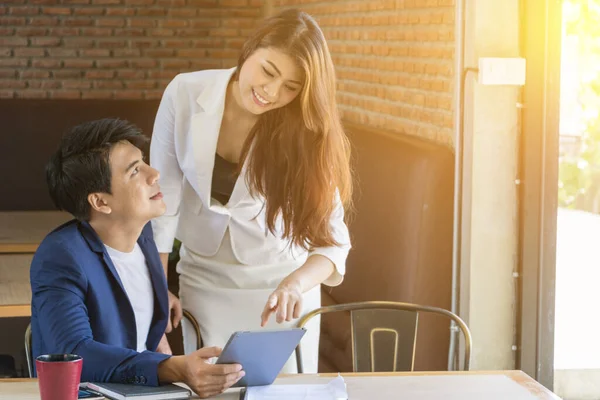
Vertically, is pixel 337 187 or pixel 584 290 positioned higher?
pixel 337 187

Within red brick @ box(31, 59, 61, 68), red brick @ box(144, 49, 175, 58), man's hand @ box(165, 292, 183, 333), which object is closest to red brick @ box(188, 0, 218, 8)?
red brick @ box(144, 49, 175, 58)

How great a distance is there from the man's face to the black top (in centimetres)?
37

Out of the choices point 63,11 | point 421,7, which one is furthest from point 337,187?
point 63,11

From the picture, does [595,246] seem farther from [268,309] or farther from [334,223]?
[268,309]

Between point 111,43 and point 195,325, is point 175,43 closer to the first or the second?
point 111,43

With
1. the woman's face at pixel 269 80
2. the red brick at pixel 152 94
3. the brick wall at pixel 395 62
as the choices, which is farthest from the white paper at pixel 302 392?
the red brick at pixel 152 94

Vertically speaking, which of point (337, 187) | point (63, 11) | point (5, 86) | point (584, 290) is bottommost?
point (584, 290)

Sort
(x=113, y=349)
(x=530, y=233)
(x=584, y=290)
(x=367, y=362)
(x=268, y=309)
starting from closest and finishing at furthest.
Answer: (x=113, y=349), (x=268, y=309), (x=367, y=362), (x=530, y=233), (x=584, y=290)

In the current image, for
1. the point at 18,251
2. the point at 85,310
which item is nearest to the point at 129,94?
the point at 18,251

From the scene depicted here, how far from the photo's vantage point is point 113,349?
1845 millimetres

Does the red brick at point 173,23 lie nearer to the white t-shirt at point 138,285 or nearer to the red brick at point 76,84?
the red brick at point 76,84

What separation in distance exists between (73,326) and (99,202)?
1.26 ft

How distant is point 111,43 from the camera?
6.42 metres

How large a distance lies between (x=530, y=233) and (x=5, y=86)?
418cm
